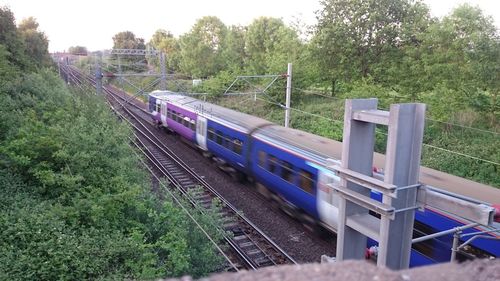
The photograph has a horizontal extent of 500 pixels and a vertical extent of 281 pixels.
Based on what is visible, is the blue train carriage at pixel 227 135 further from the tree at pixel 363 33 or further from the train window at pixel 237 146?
the tree at pixel 363 33

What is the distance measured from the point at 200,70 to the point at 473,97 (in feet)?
97.9

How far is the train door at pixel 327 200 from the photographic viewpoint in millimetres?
9576

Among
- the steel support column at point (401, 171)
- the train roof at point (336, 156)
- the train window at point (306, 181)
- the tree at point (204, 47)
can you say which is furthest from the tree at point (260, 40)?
the steel support column at point (401, 171)

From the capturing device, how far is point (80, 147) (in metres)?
11.5

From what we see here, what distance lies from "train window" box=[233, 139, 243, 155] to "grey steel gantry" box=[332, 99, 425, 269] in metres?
10.2

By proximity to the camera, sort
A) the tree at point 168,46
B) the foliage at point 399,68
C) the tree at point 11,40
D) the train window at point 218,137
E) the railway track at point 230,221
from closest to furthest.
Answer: the railway track at point 230,221, the train window at point 218,137, the foliage at point 399,68, the tree at point 11,40, the tree at point 168,46

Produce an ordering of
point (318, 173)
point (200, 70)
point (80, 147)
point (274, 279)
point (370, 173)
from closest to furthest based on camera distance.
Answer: point (274, 279) → point (370, 173) → point (318, 173) → point (80, 147) → point (200, 70)

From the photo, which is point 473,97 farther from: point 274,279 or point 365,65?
point 274,279

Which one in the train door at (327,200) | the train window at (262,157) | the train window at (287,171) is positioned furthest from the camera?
the train window at (262,157)

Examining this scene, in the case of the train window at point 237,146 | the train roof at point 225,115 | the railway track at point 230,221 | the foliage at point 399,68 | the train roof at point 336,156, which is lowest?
the railway track at point 230,221

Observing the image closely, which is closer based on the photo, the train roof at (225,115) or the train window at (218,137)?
the train roof at (225,115)

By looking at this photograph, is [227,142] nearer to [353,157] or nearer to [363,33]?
[353,157]

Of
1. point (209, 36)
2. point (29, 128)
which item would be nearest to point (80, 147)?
point (29, 128)

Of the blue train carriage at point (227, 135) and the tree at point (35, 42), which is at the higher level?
the tree at point (35, 42)
